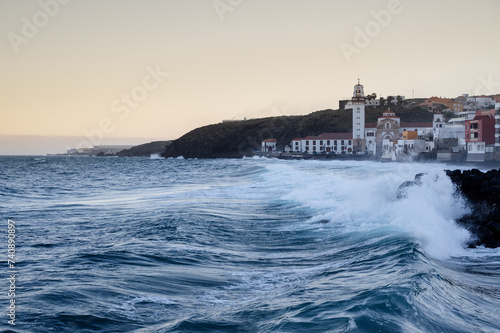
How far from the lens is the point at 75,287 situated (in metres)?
7.17

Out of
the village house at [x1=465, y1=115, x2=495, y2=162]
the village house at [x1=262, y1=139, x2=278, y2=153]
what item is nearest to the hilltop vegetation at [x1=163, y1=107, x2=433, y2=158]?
the village house at [x1=262, y1=139, x2=278, y2=153]

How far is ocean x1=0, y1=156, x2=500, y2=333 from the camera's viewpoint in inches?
224

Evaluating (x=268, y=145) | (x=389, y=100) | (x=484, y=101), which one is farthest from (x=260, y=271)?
(x=389, y=100)

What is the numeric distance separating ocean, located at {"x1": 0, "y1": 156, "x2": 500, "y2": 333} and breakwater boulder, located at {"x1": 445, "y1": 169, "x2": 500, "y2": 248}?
36 centimetres

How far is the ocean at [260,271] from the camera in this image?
5.68m

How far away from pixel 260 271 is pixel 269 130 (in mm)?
135161

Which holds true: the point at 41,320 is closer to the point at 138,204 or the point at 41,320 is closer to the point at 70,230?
the point at 70,230

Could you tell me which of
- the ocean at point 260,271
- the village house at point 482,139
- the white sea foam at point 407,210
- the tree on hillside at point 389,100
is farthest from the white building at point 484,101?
the ocean at point 260,271

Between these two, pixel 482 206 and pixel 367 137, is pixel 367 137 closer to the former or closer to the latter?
pixel 367 137

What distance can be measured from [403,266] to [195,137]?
149m

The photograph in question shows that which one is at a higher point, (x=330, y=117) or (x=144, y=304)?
(x=330, y=117)

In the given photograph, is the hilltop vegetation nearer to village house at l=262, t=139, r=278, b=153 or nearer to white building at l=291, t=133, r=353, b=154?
village house at l=262, t=139, r=278, b=153

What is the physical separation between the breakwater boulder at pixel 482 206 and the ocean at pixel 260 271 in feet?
1.17

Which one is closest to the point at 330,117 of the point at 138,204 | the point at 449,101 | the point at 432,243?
the point at 449,101
